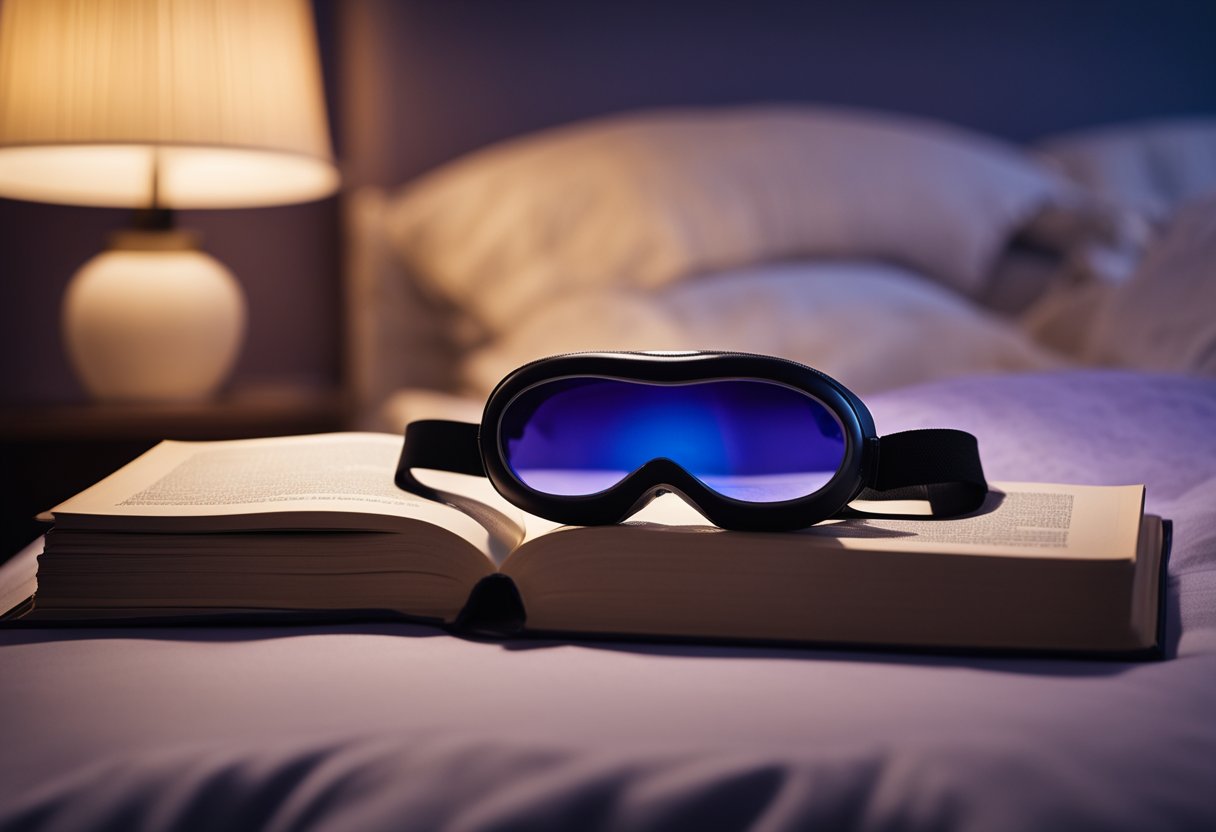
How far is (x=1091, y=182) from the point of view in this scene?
2051 millimetres

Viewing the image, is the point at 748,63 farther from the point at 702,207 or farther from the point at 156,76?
the point at 156,76

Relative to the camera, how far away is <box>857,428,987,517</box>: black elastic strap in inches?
22.3

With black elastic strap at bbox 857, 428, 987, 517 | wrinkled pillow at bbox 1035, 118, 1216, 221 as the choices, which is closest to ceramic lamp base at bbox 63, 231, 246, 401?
black elastic strap at bbox 857, 428, 987, 517

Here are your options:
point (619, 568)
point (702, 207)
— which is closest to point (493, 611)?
point (619, 568)

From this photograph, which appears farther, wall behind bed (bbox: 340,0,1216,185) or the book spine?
wall behind bed (bbox: 340,0,1216,185)

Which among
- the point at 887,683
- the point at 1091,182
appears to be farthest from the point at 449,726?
the point at 1091,182

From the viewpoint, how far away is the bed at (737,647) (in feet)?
1.27

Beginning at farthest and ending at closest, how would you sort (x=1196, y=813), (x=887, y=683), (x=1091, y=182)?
1. (x=1091, y=182)
2. (x=887, y=683)
3. (x=1196, y=813)

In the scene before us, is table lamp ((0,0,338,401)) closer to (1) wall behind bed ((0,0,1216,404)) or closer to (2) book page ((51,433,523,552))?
(1) wall behind bed ((0,0,1216,404))

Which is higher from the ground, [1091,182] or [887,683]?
[1091,182]

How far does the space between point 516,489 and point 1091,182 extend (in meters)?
1.83

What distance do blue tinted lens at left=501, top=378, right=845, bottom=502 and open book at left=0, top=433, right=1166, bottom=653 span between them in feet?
0.11

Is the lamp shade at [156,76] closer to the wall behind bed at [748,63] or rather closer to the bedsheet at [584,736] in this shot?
the wall behind bed at [748,63]

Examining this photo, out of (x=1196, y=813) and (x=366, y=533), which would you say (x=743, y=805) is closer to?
(x=1196, y=813)
